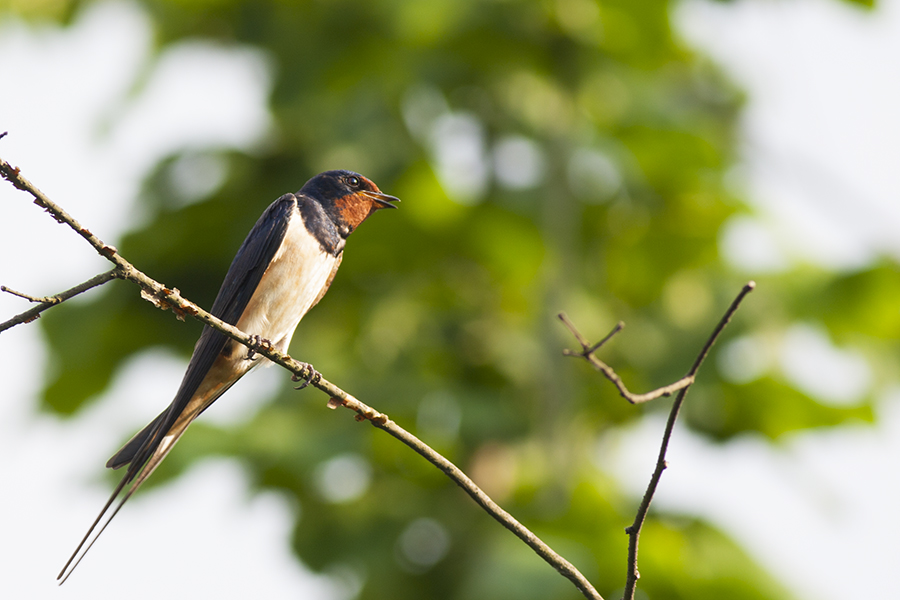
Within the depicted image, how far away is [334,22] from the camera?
298 inches

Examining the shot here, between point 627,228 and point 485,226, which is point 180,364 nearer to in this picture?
point 485,226

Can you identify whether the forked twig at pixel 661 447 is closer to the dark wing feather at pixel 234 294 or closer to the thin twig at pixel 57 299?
the thin twig at pixel 57 299

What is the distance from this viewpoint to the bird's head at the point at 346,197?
2330mm

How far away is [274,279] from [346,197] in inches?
17.7

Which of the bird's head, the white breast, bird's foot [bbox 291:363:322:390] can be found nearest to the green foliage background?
the white breast

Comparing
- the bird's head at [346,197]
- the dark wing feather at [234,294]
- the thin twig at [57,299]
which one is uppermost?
the thin twig at [57,299]

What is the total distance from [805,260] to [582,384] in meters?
2.90

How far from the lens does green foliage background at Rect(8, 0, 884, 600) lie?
6.80 m

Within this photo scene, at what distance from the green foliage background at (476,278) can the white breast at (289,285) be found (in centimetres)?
365

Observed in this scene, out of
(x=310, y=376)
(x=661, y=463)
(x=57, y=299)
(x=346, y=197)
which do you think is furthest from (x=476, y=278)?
(x=57, y=299)

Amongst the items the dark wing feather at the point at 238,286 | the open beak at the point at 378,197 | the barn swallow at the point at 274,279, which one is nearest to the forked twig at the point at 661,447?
the open beak at the point at 378,197

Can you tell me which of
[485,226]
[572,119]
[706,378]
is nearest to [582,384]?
[706,378]

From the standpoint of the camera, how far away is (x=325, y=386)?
1.83m

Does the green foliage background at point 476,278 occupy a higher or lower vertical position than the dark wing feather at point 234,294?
lower
